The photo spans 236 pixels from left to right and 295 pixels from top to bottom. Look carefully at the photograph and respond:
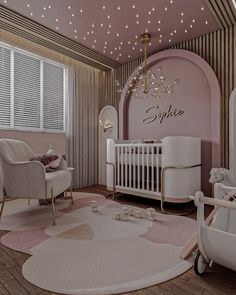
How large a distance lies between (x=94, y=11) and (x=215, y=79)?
199cm

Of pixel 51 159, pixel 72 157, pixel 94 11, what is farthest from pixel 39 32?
pixel 72 157

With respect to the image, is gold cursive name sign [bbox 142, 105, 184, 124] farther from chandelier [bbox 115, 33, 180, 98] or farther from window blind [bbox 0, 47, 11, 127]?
window blind [bbox 0, 47, 11, 127]

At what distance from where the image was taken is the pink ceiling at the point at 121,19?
8.40 feet

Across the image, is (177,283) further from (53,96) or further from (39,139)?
(53,96)

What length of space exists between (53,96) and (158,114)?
2.07 m

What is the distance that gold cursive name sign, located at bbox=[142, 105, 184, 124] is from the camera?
3600 mm

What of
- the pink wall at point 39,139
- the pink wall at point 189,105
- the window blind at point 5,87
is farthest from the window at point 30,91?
the pink wall at point 189,105

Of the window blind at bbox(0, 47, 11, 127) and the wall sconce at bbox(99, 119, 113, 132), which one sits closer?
the window blind at bbox(0, 47, 11, 127)

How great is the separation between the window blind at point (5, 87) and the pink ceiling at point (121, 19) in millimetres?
879

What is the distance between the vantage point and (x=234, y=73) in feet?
9.91

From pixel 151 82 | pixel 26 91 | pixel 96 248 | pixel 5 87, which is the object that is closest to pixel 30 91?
pixel 26 91

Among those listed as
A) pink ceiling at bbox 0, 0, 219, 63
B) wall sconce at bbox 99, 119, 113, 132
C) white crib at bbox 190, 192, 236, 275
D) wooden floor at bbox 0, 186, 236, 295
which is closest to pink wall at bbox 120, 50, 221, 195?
pink ceiling at bbox 0, 0, 219, 63

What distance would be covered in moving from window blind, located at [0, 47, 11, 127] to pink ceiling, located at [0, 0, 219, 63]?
879mm

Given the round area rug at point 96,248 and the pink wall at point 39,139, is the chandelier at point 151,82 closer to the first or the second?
the pink wall at point 39,139
